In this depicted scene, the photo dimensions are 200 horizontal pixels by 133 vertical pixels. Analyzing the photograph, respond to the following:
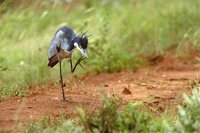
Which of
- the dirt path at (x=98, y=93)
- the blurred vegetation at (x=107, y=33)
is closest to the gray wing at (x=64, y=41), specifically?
the dirt path at (x=98, y=93)

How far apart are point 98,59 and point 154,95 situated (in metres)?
2.76

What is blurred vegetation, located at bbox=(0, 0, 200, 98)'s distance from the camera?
29.7ft

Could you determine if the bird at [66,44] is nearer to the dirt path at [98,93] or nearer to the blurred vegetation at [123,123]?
the dirt path at [98,93]

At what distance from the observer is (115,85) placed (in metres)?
7.46

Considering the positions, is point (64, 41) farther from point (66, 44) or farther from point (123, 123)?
point (123, 123)

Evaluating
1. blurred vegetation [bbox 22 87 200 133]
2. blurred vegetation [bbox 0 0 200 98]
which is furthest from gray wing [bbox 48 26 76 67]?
blurred vegetation [bbox 0 0 200 98]

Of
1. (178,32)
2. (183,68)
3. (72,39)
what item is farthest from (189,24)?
(72,39)

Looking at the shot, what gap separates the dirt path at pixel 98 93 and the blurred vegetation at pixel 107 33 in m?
0.50

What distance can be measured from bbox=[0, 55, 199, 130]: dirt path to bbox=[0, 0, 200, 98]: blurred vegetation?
0.50 metres

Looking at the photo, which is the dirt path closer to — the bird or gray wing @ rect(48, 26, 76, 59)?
the bird

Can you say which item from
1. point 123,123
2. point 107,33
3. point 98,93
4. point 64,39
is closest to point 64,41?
point 64,39

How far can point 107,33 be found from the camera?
9.55 meters

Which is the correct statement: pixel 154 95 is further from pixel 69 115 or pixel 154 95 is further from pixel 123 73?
pixel 123 73

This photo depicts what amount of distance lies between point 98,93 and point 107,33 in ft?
10.00
